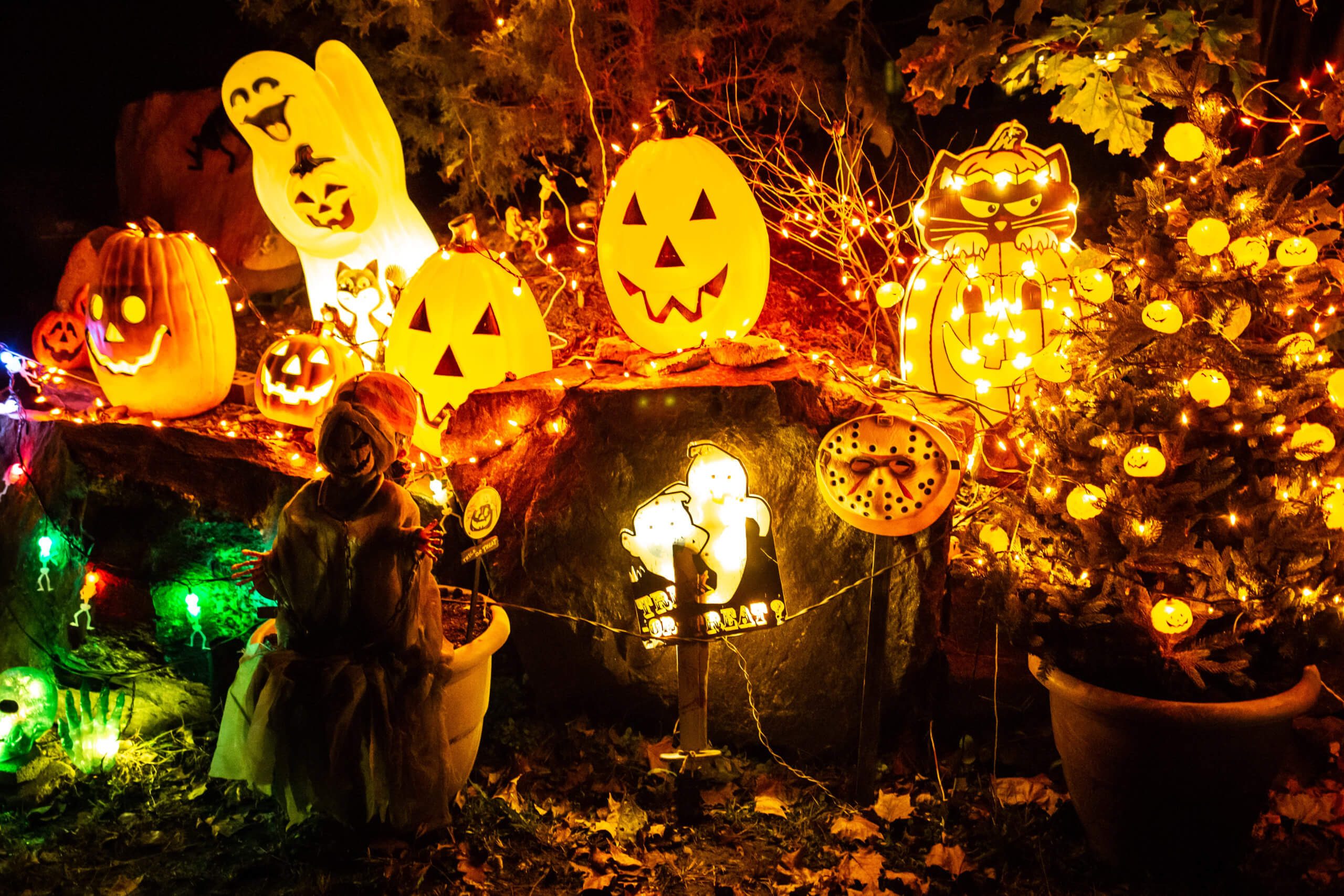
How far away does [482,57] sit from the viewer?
22.2 feet

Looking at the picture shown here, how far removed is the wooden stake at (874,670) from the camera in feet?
13.4

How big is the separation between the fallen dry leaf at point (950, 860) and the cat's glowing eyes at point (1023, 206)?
10.2 feet

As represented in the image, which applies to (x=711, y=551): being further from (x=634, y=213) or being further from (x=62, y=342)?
(x=62, y=342)

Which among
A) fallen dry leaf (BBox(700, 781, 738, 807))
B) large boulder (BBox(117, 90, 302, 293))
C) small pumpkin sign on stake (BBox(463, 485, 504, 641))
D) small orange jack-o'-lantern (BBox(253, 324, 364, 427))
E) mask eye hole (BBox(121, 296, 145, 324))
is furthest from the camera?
large boulder (BBox(117, 90, 302, 293))

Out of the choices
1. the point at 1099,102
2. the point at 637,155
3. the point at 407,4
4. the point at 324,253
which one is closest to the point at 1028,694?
the point at 1099,102

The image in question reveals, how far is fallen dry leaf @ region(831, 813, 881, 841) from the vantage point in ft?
13.2

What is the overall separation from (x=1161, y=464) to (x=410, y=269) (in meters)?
4.56

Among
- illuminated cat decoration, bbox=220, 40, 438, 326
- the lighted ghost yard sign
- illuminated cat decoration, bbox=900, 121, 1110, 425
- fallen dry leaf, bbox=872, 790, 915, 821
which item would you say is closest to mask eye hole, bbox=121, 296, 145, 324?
illuminated cat decoration, bbox=220, 40, 438, 326

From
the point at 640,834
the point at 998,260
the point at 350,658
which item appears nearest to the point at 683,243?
the point at 998,260

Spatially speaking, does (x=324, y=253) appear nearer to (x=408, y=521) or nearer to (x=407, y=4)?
(x=407, y=4)

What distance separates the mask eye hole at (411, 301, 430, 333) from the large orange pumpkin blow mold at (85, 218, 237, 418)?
1.25 meters

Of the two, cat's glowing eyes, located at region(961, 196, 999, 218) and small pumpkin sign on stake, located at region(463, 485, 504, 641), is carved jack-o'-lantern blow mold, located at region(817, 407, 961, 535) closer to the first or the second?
small pumpkin sign on stake, located at region(463, 485, 504, 641)

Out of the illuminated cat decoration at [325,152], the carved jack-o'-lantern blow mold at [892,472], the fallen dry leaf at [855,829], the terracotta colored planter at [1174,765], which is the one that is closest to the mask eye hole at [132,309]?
the illuminated cat decoration at [325,152]

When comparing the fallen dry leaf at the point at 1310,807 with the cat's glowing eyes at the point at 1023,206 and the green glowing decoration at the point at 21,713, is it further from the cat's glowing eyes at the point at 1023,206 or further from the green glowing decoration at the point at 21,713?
the green glowing decoration at the point at 21,713
